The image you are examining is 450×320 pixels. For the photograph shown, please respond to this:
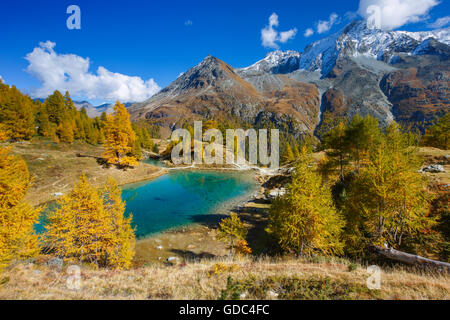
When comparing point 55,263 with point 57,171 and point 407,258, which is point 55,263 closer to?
point 407,258

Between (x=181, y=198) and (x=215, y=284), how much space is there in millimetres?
33021

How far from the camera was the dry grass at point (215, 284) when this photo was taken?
7.52m

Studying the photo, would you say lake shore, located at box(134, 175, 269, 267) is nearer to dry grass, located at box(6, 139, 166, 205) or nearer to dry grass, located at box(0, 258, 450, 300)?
dry grass, located at box(0, 258, 450, 300)

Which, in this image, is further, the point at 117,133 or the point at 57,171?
the point at 117,133

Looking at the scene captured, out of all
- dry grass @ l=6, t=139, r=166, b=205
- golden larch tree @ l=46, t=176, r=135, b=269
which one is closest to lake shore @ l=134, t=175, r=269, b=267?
golden larch tree @ l=46, t=176, r=135, b=269

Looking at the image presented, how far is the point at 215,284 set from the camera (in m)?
8.97

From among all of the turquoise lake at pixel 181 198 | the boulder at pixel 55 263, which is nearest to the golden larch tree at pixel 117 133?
the turquoise lake at pixel 181 198

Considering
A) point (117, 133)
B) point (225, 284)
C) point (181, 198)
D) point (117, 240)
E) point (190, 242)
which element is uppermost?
point (117, 133)

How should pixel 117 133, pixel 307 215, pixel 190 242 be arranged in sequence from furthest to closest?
1. pixel 117 133
2. pixel 190 242
3. pixel 307 215

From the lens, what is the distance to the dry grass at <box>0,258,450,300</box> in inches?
296

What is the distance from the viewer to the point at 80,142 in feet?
217

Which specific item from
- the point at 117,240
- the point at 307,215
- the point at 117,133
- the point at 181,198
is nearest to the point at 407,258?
the point at 307,215

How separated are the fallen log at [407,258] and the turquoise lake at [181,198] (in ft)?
72.1
